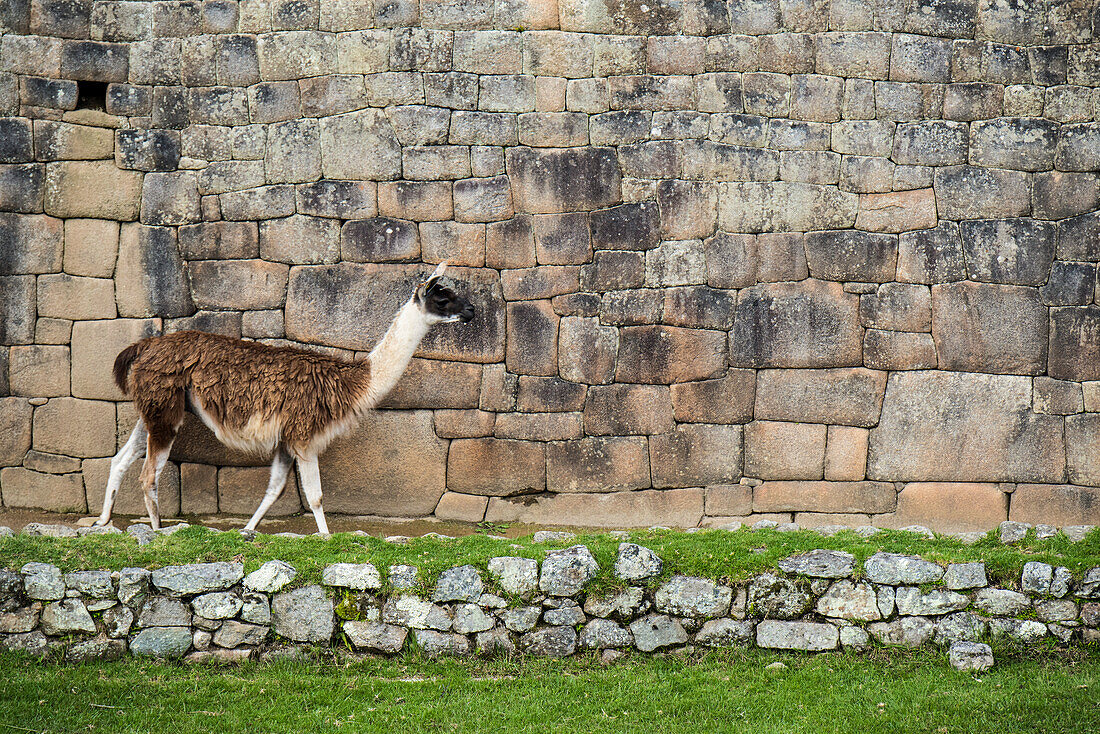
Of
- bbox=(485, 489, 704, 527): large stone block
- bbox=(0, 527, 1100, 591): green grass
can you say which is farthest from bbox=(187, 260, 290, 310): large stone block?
bbox=(485, 489, 704, 527): large stone block

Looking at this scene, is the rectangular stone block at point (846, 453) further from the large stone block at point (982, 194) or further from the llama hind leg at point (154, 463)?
the llama hind leg at point (154, 463)

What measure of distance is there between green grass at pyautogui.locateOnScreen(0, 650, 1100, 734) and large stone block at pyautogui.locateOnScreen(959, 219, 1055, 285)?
11.5ft

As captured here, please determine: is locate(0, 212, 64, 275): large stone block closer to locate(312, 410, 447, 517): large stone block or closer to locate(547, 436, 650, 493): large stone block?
locate(312, 410, 447, 517): large stone block

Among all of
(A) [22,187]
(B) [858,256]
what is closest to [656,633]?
(B) [858,256]

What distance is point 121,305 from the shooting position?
751 cm

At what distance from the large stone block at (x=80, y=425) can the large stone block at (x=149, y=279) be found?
0.83m

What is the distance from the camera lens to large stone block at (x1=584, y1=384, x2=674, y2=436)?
24.3ft

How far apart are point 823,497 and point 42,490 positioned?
639 cm

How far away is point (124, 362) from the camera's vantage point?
268 inches

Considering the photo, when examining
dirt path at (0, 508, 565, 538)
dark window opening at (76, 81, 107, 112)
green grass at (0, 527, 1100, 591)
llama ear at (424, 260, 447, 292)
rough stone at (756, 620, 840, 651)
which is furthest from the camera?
dark window opening at (76, 81, 107, 112)

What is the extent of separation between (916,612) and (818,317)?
9.64 ft

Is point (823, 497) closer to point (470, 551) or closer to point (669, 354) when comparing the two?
point (669, 354)

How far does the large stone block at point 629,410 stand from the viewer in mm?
7422

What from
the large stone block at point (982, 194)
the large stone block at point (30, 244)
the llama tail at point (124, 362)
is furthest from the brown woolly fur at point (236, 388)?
the large stone block at point (982, 194)
